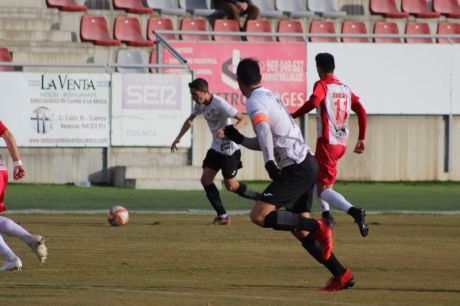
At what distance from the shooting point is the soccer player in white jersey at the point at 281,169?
11523 mm

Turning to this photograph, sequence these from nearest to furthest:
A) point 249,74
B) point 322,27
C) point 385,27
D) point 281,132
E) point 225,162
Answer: point 249,74
point 281,132
point 225,162
point 322,27
point 385,27

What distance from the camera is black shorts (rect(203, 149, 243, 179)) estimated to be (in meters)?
19.0

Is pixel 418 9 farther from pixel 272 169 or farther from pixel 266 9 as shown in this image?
pixel 272 169

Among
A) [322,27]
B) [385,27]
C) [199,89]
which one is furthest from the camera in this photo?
[385,27]

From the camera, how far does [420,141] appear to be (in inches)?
1219

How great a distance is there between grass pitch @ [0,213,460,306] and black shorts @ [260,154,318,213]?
2.79 feet

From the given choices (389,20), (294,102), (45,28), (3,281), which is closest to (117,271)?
(3,281)

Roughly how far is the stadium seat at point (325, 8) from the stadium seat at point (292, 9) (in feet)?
0.94

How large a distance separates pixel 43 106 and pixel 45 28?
4284mm

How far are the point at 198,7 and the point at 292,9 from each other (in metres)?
2.82

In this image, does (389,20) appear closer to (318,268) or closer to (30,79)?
(30,79)

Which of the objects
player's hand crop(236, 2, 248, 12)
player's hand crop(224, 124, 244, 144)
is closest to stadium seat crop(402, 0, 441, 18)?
player's hand crop(236, 2, 248, 12)

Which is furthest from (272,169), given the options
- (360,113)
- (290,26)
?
(290,26)

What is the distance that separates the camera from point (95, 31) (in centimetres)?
3159
